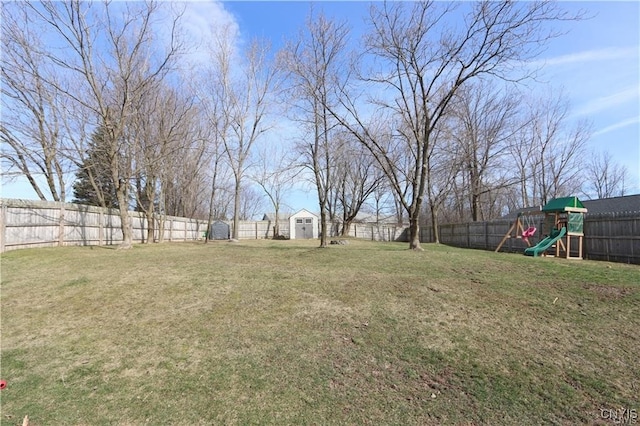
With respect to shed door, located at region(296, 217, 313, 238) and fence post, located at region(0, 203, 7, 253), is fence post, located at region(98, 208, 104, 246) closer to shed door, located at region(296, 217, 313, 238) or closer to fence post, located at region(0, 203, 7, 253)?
fence post, located at region(0, 203, 7, 253)

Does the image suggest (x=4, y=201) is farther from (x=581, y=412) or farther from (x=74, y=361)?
(x=581, y=412)

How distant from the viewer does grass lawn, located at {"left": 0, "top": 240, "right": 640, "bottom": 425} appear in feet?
10.4

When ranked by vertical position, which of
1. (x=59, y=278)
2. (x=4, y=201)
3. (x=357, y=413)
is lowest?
(x=357, y=413)

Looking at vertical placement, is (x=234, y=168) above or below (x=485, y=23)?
below

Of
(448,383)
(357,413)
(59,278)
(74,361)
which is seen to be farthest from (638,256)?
(59,278)

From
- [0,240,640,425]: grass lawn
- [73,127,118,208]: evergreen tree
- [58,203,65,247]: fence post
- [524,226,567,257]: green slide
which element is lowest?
Result: [0,240,640,425]: grass lawn

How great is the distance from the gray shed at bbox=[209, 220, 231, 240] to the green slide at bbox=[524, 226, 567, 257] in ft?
78.4

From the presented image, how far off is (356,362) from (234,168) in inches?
807

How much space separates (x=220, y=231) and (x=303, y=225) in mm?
7525

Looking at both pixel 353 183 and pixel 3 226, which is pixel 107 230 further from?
pixel 353 183

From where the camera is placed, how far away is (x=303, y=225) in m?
32.5

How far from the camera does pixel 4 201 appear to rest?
10117 mm

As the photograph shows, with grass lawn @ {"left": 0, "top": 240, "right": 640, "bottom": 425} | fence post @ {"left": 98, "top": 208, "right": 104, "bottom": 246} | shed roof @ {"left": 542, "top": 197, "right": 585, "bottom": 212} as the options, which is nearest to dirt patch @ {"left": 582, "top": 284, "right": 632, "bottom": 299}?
grass lawn @ {"left": 0, "top": 240, "right": 640, "bottom": 425}

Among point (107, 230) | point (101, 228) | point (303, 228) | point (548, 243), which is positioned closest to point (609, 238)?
point (548, 243)
